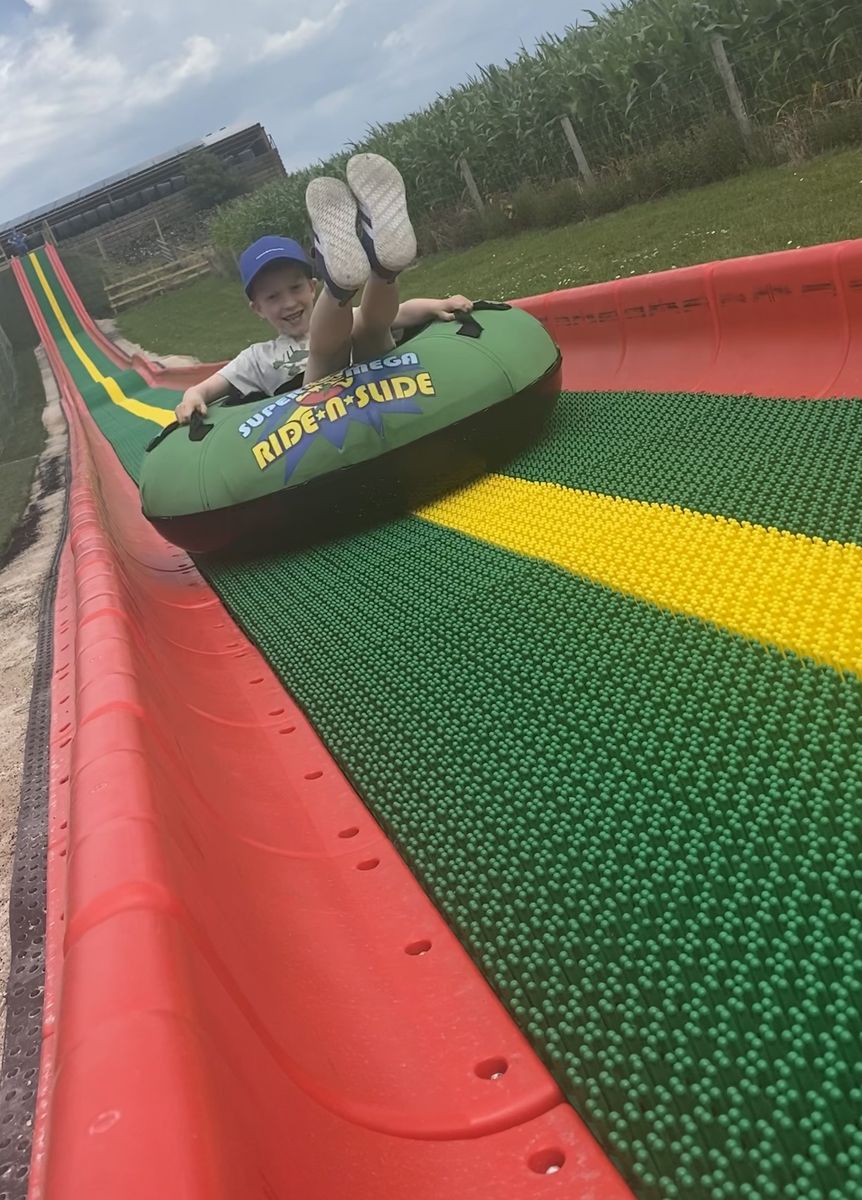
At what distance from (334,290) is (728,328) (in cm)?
149

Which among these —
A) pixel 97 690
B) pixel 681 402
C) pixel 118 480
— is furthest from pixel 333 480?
pixel 118 480

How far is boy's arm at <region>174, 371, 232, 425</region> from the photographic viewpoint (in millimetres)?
3865

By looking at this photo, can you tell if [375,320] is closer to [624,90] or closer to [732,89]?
[732,89]

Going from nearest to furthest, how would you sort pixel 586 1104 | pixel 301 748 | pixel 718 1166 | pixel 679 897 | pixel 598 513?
pixel 718 1166 < pixel 586 1104 < pixel 679 897 < pixel 301 748 < pixel 598 513

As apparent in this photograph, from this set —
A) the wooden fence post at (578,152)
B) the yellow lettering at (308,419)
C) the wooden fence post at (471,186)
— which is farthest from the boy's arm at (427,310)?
the wooden fence post at (471,186)

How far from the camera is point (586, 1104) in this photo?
3.80 ft

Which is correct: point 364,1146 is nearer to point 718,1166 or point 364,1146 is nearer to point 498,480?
point 718,1166

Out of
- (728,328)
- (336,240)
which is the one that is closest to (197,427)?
(336,240)

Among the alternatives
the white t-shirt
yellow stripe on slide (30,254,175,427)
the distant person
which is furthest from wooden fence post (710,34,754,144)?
the distant person

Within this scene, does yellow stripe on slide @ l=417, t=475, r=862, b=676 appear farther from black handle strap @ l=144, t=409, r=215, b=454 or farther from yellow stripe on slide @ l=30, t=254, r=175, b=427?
yellow stripe on slide @ l=30, t=254, r=175, b=427

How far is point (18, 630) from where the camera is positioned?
4.35m

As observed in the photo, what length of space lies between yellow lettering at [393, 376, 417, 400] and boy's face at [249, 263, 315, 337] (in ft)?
2.39

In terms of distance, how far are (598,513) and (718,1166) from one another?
2009 millimetres

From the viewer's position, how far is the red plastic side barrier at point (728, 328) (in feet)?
10.5
